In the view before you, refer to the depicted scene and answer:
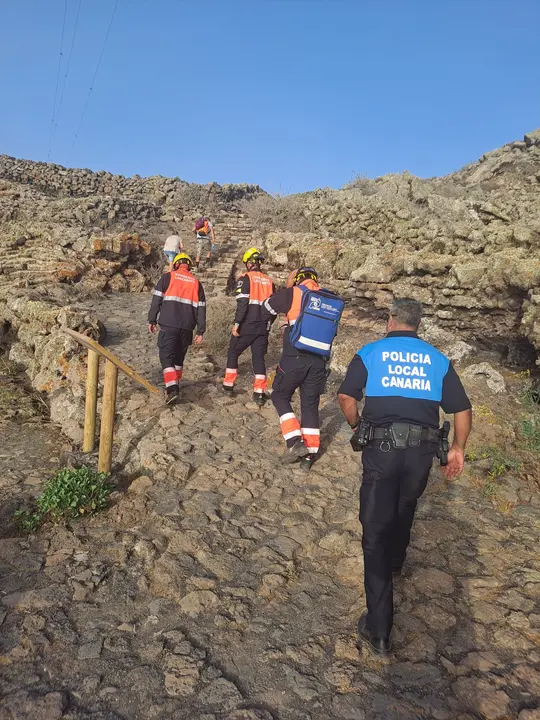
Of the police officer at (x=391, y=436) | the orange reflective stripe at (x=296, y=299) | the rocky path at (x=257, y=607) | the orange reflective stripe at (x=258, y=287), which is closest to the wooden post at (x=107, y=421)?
the rocky path at (x=257, y=607)

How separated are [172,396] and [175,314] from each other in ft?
3.61

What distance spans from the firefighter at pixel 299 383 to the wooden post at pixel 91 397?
6.37 feet

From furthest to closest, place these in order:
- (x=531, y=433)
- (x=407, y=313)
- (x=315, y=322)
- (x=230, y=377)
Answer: (x=230, y=377) < (x=531, y=433) < (x=315, y=322) < (x=407, y=313)

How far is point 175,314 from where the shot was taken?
19.8 ft

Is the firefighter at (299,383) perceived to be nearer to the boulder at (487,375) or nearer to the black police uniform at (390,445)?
the black police uniform at (390,445)

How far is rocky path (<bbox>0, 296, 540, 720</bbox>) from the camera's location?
2.17 meters

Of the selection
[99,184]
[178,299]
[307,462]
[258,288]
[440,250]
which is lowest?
[307,462]

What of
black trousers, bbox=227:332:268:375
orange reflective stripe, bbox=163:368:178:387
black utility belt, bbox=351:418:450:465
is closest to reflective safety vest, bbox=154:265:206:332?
orange reflective stripe, bbox=163:368:178:387

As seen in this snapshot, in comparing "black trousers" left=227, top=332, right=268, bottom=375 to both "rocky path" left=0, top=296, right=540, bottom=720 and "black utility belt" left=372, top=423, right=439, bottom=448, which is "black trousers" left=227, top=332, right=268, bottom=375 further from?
"black utility belt" left=372, top=423, right=439, bottom=448

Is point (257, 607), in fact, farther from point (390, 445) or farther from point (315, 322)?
point (315, 322)

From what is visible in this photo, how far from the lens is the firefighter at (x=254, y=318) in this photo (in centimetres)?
608

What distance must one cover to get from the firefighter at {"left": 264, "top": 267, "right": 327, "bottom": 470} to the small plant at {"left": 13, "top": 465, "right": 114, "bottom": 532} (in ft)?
6.30

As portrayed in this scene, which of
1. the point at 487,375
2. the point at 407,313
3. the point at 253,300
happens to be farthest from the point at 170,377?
the point at 487,375

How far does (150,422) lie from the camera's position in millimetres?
5656
